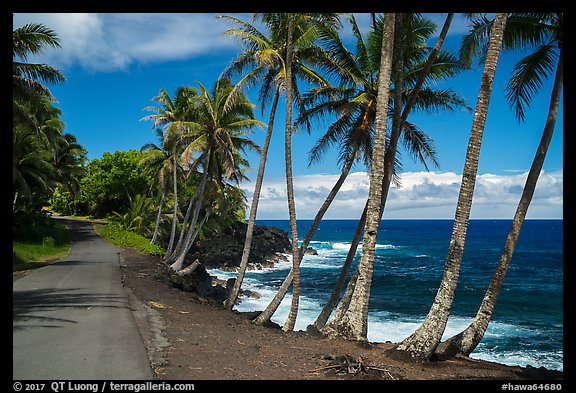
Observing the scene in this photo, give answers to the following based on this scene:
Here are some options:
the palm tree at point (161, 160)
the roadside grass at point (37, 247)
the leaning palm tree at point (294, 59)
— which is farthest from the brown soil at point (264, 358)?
the palm tree at point (161, 160)

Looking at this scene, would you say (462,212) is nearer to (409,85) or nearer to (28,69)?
(409,85)

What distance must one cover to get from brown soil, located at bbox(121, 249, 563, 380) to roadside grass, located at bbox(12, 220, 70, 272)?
11676 mm

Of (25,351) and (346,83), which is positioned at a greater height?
(346,83)

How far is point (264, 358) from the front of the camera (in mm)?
7910

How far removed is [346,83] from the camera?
14.1 m

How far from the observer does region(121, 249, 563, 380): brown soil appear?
6875 mm

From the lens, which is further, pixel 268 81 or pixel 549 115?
pixel 268 81

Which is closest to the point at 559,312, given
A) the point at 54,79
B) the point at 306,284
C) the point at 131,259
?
the point at 306,284

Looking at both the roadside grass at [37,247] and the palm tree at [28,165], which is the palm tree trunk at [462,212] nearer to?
the roadside grass at [37,247]

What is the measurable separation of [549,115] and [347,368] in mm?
7285

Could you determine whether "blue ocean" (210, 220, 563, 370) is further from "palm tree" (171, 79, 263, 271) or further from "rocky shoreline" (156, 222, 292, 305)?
"palm tree" (171, 79, 263, 271)

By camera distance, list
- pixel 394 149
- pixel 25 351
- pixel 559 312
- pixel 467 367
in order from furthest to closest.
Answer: pixel 559 312
pixel 394 149
pixel 467 367
pixel 25 351
